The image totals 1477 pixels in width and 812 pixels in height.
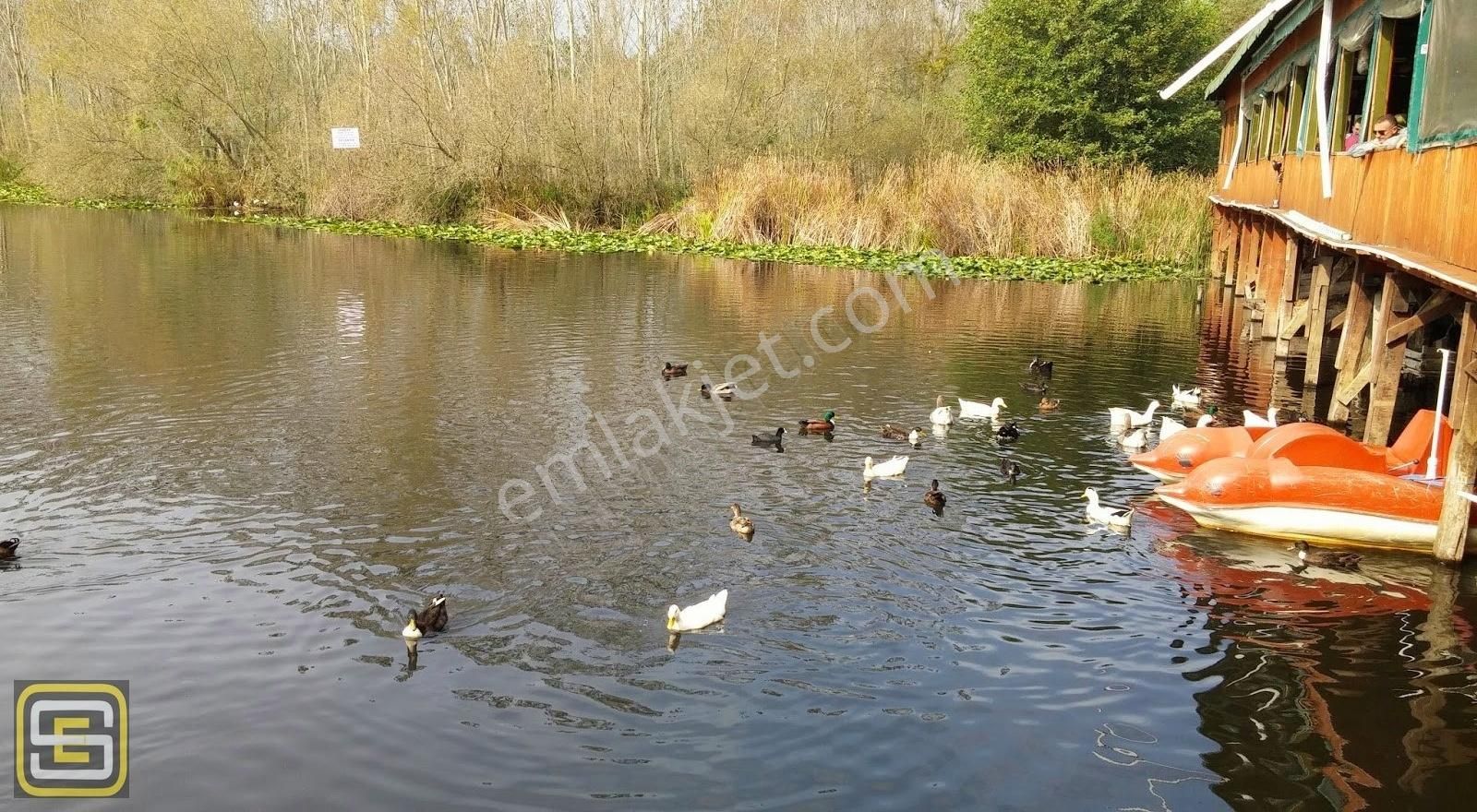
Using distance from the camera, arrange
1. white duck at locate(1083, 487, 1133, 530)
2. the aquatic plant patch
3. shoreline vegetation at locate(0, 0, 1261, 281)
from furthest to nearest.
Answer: shoreline vegetation at locate(0, 0, 1261, 281)
the aquatic plant patch
white duck at locate(1083, 487, 1133, 530)

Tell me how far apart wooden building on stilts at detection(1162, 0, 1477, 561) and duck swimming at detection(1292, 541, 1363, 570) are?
693 millimetres

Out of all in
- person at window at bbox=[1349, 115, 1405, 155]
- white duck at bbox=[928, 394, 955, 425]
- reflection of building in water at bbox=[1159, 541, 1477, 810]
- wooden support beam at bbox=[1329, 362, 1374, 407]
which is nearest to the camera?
reflection of building in water at bbox=[1159, 541, 1477, 810]

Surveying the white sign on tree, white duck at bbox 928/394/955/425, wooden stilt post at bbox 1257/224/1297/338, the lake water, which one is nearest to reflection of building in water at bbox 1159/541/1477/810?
the lake water

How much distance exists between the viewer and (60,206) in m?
52.8

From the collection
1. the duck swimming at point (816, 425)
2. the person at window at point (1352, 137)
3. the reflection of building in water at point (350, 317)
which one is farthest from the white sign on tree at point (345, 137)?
the person at window at point (1352, 137)

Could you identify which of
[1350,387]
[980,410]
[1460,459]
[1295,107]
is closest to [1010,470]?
[980,410]

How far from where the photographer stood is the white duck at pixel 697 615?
28.5 ft

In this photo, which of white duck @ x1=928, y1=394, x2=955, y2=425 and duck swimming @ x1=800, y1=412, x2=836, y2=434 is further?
white duck @ x1=928, y1=394, x2=955, y2=425

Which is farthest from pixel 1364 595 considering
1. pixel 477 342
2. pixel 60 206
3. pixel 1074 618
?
pixel 60 206

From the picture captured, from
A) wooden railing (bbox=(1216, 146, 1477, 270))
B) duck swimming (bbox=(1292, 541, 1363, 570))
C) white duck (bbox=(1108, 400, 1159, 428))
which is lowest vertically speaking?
duck swimming (bbox=(1292, 541, 1363, 570))

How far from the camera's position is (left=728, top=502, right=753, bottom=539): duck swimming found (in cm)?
1073

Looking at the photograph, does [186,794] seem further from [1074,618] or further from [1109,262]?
[1109,262]

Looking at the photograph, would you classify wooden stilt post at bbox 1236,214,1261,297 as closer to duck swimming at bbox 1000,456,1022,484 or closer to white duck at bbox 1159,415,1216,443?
white duck at bbox 1159,415,1216,443

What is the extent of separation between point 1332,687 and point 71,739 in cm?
796
